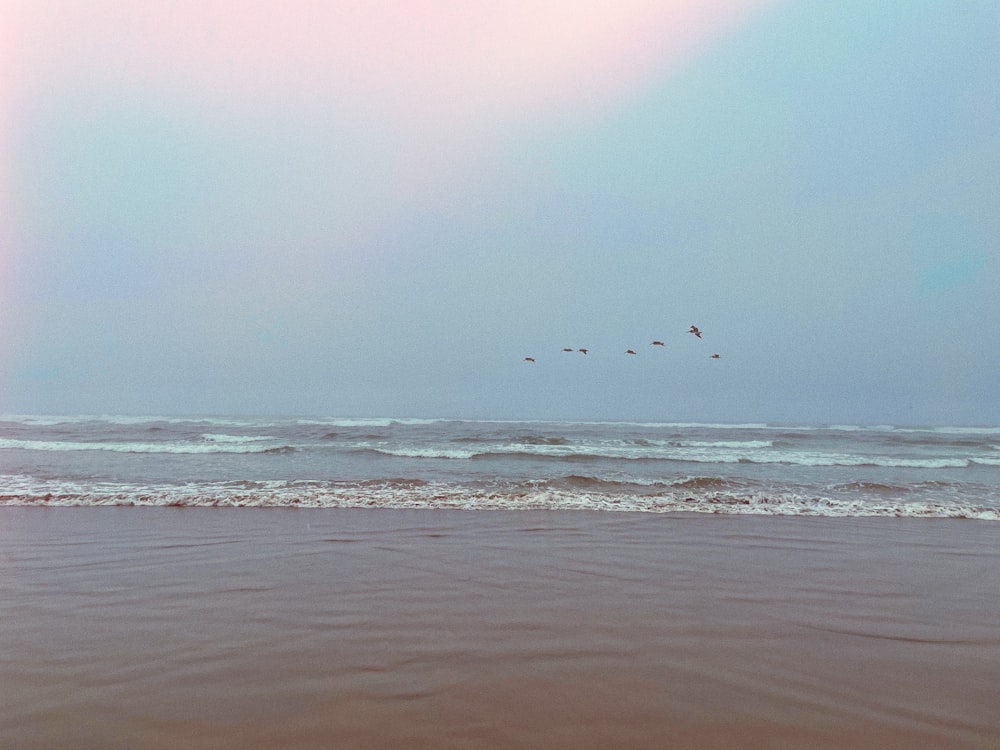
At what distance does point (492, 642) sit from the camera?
4.46m

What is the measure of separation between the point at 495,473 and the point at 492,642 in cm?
1160

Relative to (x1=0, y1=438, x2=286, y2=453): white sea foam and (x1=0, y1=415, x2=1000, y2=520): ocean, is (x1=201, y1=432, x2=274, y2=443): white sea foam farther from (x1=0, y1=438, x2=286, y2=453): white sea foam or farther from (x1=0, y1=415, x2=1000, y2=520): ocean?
(x1=0, y1=438, x2=286, y2=453): white sea foam

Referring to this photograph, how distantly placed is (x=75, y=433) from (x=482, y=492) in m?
25.7

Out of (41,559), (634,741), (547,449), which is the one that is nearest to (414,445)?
(547,449)

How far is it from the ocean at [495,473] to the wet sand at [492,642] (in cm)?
293

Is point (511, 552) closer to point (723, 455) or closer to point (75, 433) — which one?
point (723, 455)

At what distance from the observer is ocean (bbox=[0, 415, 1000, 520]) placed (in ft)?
36.4

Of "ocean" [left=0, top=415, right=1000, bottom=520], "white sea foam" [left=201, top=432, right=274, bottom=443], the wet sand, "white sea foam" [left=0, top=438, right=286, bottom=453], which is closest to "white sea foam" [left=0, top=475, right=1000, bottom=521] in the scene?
"ocean" [left=0, top=415, right=1000, bottom=520]

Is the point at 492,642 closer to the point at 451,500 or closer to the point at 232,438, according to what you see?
the point at 451,500

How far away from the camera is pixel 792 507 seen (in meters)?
11.1

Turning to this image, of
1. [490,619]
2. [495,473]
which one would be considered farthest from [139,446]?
[490,619]

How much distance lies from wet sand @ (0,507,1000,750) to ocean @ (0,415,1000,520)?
9.60 feet

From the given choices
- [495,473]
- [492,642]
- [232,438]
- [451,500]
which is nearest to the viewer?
[492,642]

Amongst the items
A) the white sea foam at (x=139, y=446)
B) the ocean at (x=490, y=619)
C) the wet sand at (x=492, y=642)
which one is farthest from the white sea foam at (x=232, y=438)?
the wet sand at (x=492, y=642)
